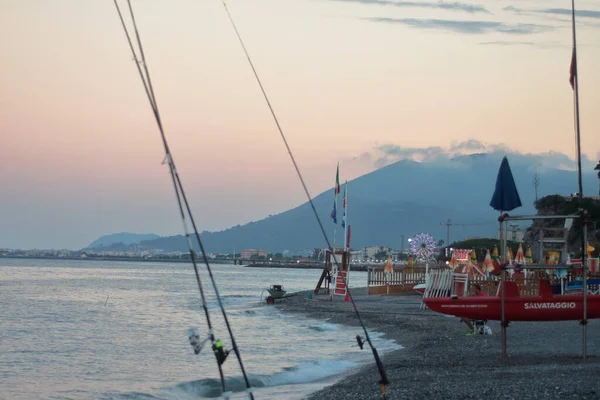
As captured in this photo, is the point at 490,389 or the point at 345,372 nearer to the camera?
the point at 490,389

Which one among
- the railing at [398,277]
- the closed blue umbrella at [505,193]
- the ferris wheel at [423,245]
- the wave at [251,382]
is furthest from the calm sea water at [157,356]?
the ferris wheel at [423,245]

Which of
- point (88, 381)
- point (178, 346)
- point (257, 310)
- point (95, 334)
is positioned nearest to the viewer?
point (88, 381)

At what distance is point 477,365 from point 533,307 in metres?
1.55

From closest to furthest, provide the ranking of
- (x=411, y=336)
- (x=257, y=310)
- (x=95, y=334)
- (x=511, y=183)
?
(x=511, y=183) < (x=411, y=336) < (x=95, y=334) < (x=257, y=310)

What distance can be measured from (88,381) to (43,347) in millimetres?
9099

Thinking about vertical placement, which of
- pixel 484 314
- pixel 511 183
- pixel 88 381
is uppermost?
pixel 511 183

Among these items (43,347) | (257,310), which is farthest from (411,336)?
(257,310)

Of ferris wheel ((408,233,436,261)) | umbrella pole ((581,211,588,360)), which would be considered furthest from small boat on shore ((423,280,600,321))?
ferris wheel ((408,233,436,261))

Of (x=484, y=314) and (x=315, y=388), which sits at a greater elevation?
(x=484, y=314)

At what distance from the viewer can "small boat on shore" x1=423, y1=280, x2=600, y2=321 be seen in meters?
16.3

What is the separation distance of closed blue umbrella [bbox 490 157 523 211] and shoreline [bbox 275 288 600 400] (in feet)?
9.45

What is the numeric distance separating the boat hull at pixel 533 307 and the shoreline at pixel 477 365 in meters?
0.80

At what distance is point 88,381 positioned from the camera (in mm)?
21875

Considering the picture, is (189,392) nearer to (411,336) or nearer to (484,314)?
(484,314)
